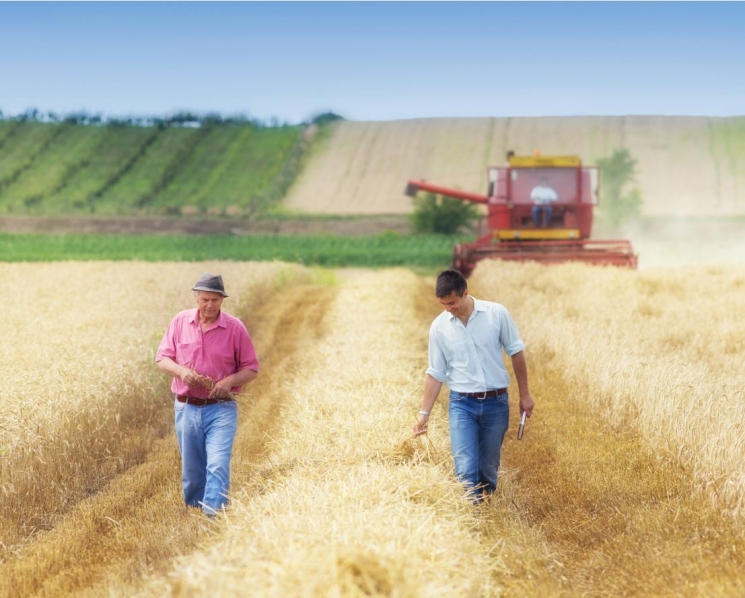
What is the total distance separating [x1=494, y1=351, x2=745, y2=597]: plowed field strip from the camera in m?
5.00

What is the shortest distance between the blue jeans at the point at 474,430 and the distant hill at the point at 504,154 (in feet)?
155

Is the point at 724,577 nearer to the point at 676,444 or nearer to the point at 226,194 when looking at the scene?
the point at 676,444

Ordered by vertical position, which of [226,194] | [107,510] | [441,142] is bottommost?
[107,510]

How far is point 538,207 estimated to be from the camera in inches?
887

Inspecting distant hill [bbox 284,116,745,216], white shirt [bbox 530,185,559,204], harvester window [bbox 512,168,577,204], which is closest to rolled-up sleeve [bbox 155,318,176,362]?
harvester window [bbox 512,168,577,204]

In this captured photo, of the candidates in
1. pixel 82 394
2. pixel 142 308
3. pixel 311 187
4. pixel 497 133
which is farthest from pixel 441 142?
pixel 82 394

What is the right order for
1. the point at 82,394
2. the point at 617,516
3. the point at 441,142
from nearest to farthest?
1. the point at 617,516
2. the point at 82,394
3. the point at 441,142

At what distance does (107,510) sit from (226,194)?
54.1 metres

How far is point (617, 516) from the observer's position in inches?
237

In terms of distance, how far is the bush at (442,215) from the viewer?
40156 mm

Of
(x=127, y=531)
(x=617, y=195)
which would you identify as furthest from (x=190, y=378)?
(x=617, y=195)

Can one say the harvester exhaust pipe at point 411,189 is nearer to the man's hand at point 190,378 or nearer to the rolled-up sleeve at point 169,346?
the rolled-up sleeve at point 169,346

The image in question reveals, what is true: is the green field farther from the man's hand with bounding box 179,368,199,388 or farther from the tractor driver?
the man's hand with bounding box 179,368,199,388

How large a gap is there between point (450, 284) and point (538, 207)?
56.5 feet
